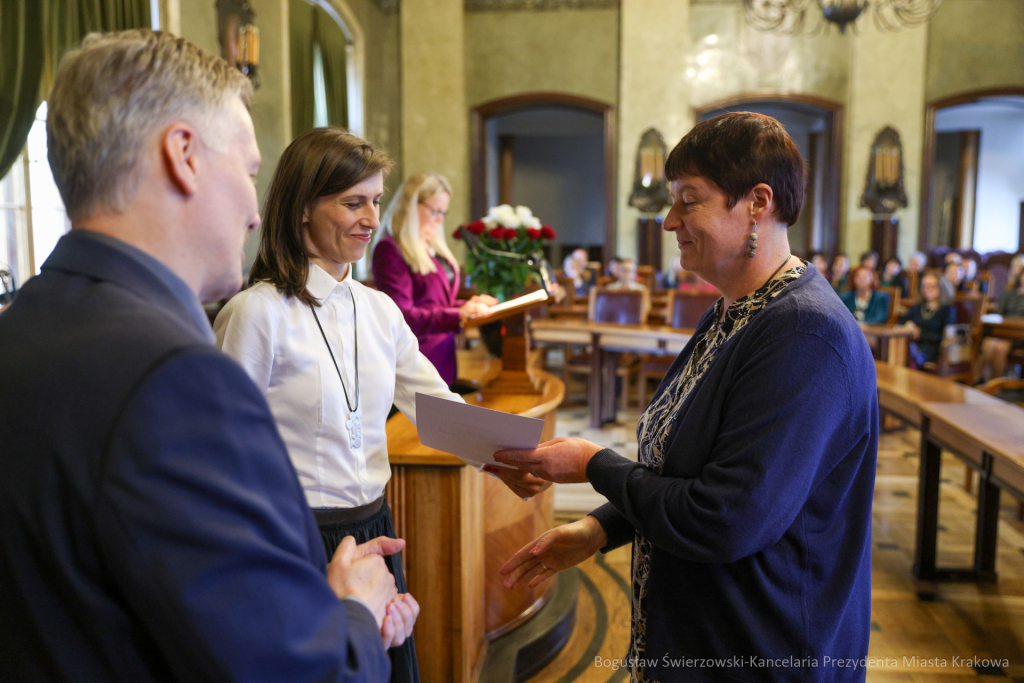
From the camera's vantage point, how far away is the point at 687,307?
5906mm

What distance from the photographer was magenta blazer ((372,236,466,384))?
2607mm

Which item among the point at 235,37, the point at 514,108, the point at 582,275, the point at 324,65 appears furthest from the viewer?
the point at 514,108

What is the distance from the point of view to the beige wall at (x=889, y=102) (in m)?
10.6

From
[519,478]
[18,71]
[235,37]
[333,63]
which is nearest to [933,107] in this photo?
[333,63]

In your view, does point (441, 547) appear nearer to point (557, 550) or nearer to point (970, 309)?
point (557, 550)

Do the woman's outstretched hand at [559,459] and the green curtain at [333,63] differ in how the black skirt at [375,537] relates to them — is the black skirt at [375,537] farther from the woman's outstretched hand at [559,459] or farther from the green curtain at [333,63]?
the green curtain at [333,63]

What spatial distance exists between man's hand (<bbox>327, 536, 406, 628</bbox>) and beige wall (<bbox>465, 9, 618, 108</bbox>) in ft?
36.0

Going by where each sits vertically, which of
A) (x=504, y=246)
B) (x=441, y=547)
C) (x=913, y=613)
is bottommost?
(x=913, y=613)

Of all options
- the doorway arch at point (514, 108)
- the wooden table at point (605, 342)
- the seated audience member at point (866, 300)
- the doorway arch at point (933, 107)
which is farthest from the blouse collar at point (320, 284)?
the doorway arch at point (933, 107)

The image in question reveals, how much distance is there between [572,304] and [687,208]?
7350 mm

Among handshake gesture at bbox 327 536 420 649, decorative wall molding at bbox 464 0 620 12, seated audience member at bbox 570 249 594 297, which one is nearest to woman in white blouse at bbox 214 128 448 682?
handshake gesture at bbox 327 536 420 649

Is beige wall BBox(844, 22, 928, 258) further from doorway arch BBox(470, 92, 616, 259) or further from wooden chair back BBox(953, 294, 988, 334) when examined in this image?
wooden chair back BBox(953, 294, 988, 334)

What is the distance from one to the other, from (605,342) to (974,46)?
9082 mm

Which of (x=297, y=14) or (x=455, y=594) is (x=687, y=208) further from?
(x=297, y=14)
